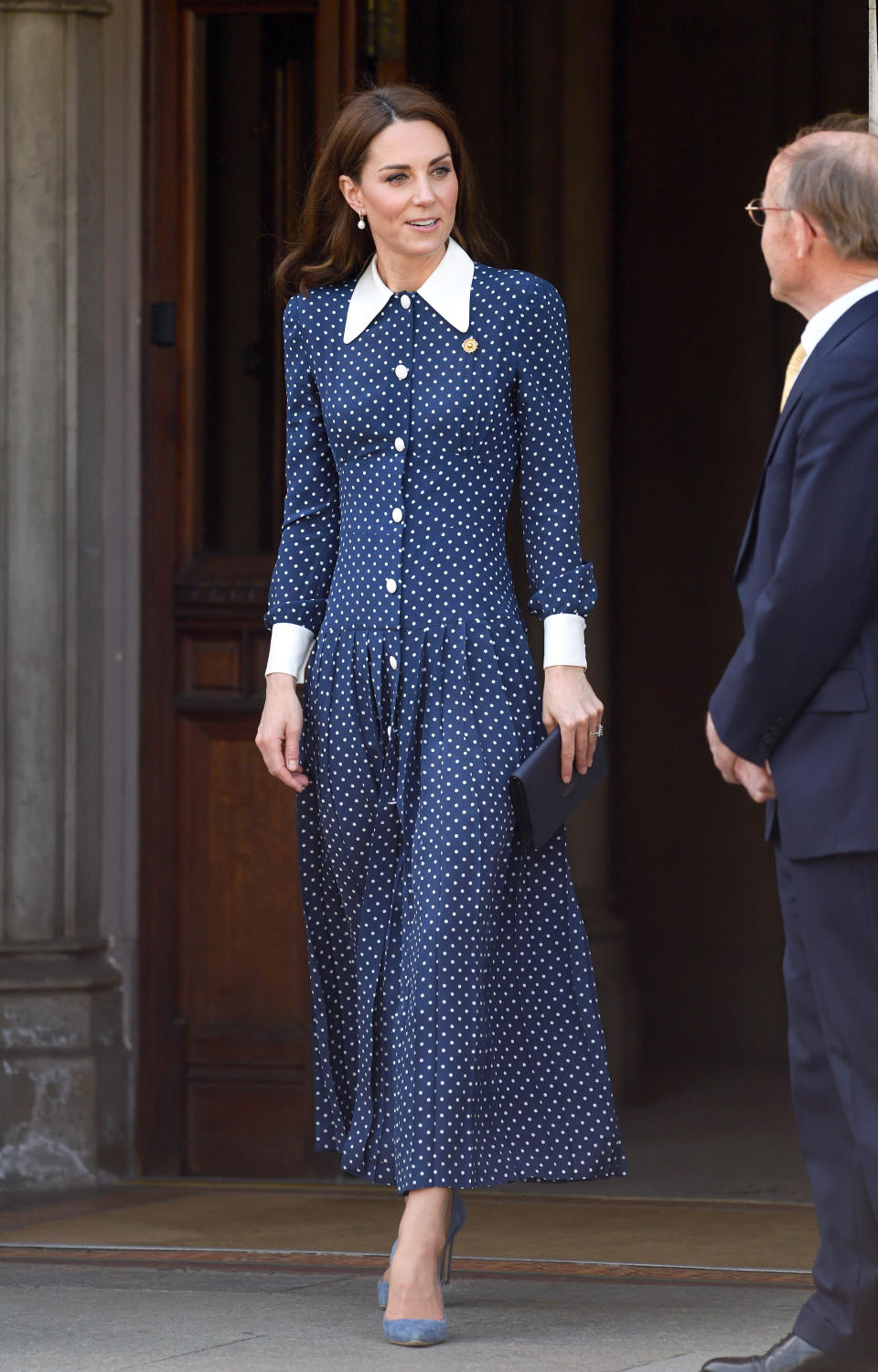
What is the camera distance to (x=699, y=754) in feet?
25.3

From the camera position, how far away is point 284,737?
3.85 meters

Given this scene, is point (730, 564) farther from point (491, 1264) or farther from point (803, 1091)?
point (803, 1091)

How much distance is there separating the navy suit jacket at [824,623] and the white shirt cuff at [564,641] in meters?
0.69

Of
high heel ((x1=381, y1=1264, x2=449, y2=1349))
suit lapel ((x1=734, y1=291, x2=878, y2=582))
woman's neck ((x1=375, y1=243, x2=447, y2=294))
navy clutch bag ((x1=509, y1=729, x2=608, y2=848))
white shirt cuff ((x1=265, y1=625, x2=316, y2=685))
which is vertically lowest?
high heel ((x1=381, y1=1264, x2=449, y2=1349))

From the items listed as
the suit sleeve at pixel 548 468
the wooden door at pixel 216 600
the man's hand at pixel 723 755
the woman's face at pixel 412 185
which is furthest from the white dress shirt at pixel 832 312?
the wooden door at pixel 216 600

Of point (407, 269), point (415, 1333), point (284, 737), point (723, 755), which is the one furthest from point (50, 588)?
point (723, 755)

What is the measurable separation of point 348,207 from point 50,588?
163 centimetres

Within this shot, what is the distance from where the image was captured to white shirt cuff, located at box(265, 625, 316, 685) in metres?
3.91

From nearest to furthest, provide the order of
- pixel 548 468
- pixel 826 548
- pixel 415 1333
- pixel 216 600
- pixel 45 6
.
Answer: pixel 826 548
pixel 415 1333
pixel 548 468
pixel 45 6
pixel 216 600

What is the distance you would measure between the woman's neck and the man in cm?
84

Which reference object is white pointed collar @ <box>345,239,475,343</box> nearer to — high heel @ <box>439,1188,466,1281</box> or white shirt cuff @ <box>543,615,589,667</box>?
white shirt cuff @ <box>543,615,589,667</box>

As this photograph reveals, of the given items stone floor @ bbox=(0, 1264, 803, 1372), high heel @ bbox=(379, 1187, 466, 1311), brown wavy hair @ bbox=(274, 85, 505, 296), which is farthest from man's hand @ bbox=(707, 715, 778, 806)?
brown wavy hair @ bbox=(274, 85, 505, 296)

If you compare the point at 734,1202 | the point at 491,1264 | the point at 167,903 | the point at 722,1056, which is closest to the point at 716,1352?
the point at 491,1264

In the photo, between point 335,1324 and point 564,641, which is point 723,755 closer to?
point 564,641
